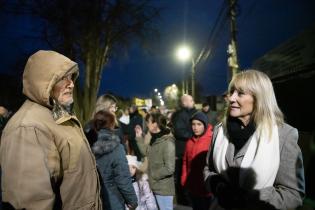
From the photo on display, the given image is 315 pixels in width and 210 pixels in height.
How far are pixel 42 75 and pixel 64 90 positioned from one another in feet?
0.98

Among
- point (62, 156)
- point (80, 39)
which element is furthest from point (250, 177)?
point (80, 39)

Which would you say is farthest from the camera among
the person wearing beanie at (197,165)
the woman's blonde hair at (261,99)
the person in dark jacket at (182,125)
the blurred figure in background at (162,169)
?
the person in dark jacket at (182,125)

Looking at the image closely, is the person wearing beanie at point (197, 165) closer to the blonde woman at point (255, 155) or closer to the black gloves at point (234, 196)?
the blonde woman at point (255, 155)

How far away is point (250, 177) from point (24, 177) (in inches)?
66.6

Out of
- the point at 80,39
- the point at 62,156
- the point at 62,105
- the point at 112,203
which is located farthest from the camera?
the point at 80,39

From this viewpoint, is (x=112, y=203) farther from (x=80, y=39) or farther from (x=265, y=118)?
(x=80, y=39)

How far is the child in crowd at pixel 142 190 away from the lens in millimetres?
5078

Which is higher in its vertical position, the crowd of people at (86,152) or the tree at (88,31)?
the tree at (88,31)

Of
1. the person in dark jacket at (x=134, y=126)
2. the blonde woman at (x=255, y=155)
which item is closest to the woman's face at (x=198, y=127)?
the blonde woman at (x=255, y=155)

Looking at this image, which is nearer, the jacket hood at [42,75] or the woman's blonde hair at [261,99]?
the jacket hood at [42,75]

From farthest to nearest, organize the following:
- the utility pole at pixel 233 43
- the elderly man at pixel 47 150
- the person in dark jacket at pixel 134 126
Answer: the utility pole at pixel 233 43 < the person in dark jacket at pixel 134 126 < the elderly man at pixel 47 150

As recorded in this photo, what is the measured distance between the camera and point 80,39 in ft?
45.5

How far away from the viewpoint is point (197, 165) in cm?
542

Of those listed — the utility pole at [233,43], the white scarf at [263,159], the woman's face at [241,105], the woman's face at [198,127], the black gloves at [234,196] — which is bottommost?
the black gloves at [234,196]
